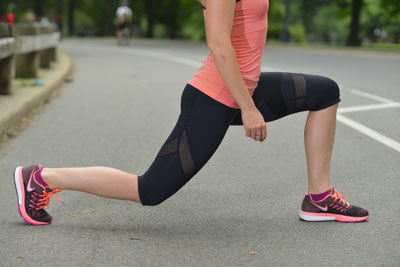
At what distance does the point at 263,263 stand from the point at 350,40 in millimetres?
33910

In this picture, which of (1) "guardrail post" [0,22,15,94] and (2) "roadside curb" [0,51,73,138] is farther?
(1) "guardrail post" [0,22,15,94]

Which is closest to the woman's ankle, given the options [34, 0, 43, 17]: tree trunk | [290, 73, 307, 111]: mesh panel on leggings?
[290, 73, 307, 111]: mesh panel on leggings

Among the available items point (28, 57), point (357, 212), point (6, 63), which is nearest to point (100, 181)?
point (357, 212)

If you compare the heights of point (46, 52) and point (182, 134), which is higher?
point (182, 134)

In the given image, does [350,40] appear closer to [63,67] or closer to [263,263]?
[63,67]

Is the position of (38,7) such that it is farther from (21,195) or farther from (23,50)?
(21,195)

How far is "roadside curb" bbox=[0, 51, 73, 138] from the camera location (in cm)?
775

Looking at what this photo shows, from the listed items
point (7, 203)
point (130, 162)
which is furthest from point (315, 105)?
point (130, 162)

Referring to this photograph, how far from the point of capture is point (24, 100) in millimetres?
9031

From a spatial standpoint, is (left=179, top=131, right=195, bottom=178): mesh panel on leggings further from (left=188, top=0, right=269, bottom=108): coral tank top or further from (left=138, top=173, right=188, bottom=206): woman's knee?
(left=188, top=0, right=269, bottom=108): coral tank top

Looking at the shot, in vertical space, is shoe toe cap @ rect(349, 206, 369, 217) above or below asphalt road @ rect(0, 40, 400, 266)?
above

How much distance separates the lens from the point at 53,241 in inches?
154

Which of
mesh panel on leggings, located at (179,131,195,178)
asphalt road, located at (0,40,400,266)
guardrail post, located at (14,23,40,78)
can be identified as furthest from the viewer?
guardrail post, located at (14,23,40,78)

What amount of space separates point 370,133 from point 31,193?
444 cm
